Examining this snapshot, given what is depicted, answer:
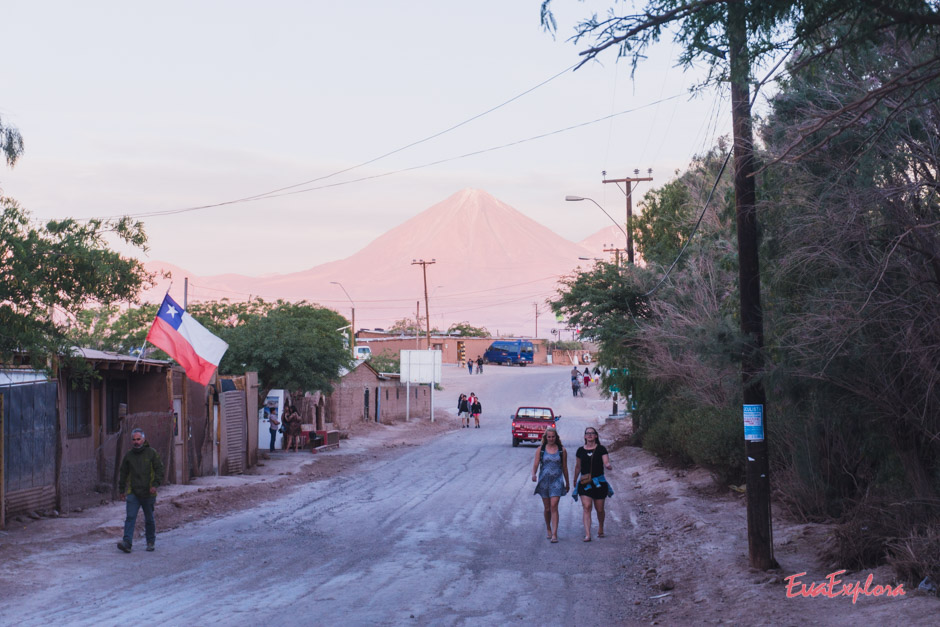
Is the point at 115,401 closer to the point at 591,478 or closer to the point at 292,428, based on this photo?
the point at 591,478

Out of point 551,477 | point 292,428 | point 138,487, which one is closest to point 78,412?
point 138,487

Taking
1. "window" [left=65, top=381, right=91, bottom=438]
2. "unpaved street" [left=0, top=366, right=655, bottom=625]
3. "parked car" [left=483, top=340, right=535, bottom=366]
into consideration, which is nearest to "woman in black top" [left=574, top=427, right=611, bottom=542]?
"unpaved street" [left=0, top=366, right=655, bottom=625]

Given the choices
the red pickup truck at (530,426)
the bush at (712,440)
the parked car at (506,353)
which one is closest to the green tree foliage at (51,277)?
the bush at (712,440)

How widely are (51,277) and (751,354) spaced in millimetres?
9145

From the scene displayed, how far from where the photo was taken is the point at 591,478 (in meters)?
14.4

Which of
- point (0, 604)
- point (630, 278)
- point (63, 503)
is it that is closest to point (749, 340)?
point (0, 604)

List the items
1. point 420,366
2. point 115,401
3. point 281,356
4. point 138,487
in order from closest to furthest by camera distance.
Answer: point 138,487
point 115,401
point 281,356
point 420,366

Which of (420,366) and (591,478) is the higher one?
(420,366)

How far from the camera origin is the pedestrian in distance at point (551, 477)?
14.1 metres

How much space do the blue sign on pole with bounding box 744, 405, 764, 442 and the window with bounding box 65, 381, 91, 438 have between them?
13167 mm

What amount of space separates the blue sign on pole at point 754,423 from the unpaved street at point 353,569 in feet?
7.51

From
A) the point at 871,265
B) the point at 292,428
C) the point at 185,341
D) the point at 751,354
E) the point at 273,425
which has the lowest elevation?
the point at 292,428

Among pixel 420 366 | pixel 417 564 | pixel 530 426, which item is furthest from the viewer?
pixel 420 366

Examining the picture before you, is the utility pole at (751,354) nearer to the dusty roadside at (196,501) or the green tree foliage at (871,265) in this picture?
the green tree foliage at (871,265)
